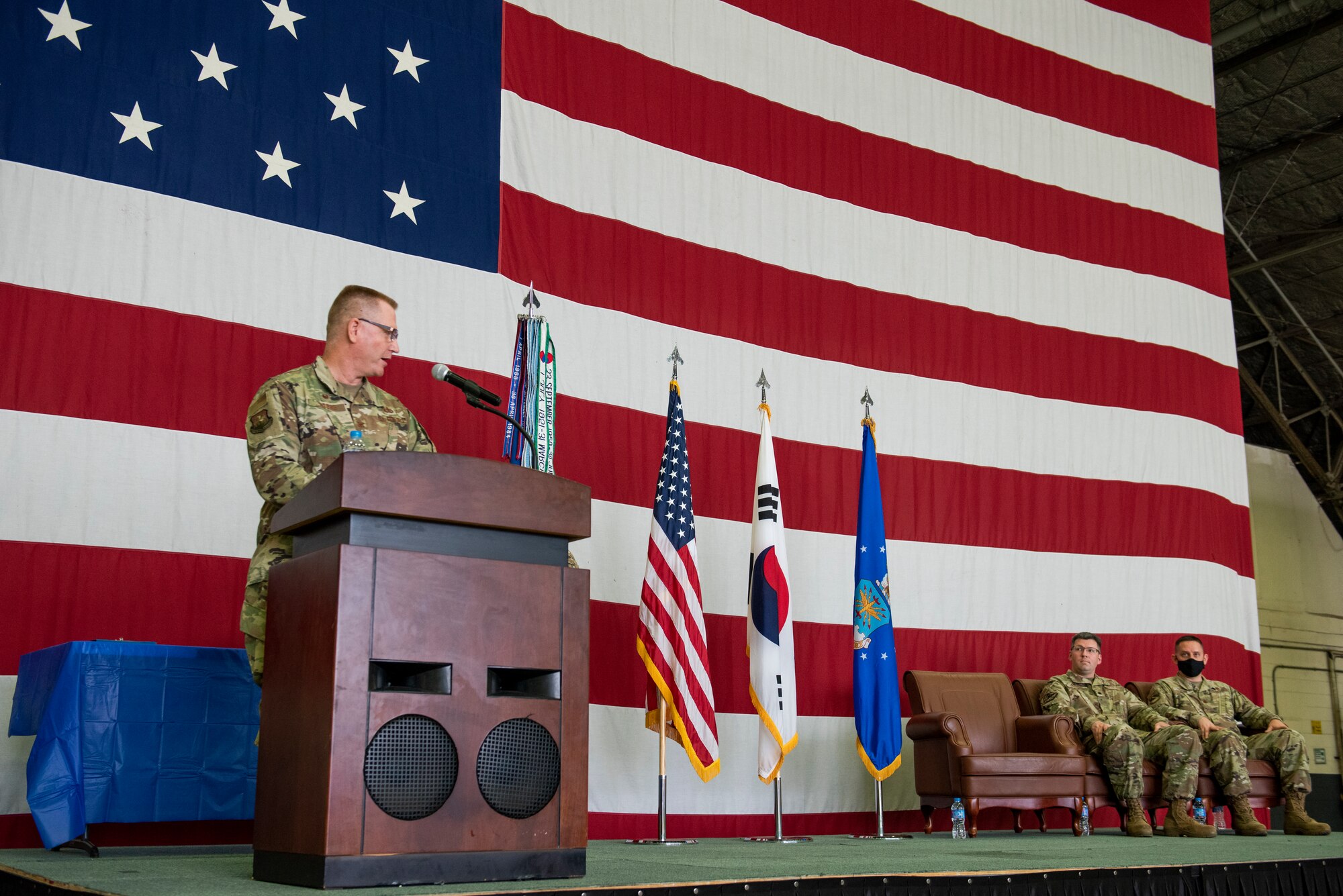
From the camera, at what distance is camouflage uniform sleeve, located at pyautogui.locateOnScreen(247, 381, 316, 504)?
2.48 metres

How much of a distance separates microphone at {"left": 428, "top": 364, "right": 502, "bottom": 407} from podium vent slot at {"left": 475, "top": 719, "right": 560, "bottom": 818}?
0.62 m

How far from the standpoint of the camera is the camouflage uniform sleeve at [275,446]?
97.7 inches

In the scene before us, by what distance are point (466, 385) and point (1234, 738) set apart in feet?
13.6

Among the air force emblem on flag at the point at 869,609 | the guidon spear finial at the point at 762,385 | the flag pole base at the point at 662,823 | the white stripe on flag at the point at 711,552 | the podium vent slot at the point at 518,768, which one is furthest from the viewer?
the guidon spear finial at the point at 762,385

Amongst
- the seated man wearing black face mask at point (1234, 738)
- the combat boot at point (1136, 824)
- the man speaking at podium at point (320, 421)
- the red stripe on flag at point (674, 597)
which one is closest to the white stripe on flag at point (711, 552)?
the red stripe on flag at point (674, 597)

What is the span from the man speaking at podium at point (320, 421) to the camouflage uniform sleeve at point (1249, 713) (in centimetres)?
433

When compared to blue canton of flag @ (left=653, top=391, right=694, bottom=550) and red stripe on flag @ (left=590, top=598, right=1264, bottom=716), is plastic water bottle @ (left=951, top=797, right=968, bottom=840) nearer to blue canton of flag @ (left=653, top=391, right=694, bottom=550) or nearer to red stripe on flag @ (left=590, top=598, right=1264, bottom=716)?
red stripe on flag @ (left=590, top=598, right=1264, bottom=716)

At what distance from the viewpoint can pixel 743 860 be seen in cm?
318

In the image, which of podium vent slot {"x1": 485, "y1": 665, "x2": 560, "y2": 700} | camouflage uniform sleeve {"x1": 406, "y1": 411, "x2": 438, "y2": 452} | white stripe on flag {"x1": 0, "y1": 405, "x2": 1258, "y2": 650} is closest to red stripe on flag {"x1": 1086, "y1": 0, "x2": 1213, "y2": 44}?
white stripe on flag {"x1": 0, "y1": 405, "x2": 1258, "y2": 650}

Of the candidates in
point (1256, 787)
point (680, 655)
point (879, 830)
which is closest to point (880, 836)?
point (879, 830)

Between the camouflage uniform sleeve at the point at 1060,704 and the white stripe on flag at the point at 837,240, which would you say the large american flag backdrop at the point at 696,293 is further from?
the camouflage uniform sleeve at the point at 1060,704

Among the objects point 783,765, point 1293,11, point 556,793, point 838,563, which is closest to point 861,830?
point 783,765

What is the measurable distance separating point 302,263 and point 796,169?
8.33ft

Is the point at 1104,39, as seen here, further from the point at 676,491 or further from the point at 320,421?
the point at 320,421
